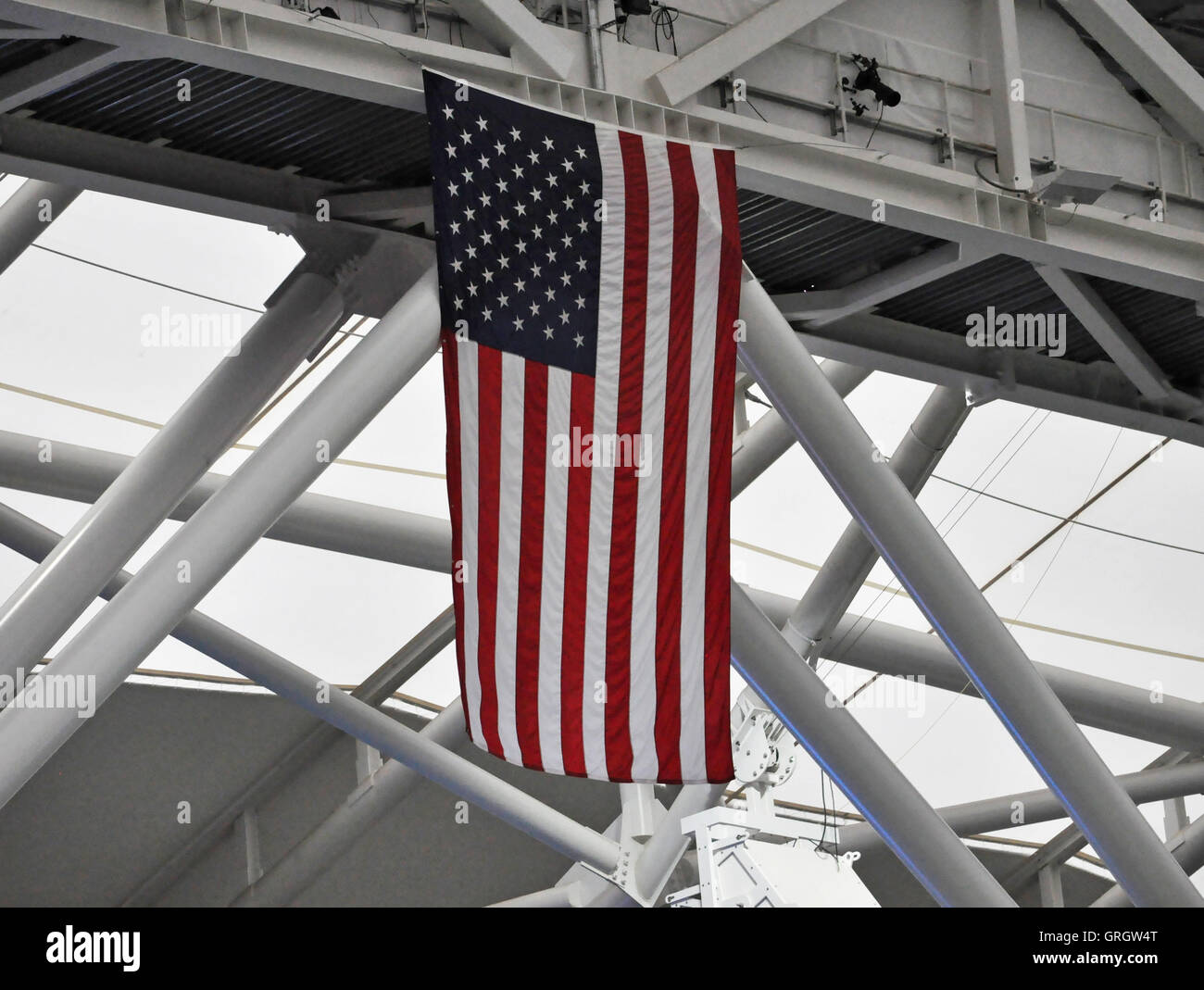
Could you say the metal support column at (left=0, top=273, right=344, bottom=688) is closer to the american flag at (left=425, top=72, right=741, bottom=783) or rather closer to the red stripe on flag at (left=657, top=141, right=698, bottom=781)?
the american flag at (left=425, top=72, right=741, bottom=783)

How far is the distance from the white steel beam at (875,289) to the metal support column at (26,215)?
21.3 feet

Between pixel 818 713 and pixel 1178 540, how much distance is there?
600 inches

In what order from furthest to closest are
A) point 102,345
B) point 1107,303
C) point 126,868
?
point 126,868
point 102,345
point 1107,303

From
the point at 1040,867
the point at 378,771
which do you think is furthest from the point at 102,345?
the point at 1040,867

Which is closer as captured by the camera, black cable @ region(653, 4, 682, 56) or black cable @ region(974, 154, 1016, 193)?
black cable @ region(653, 4, 682, 56)

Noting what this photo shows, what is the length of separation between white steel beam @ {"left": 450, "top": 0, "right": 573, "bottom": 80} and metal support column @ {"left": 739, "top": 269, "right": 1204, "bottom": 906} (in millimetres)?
2224

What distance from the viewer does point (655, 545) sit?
38.6 ft

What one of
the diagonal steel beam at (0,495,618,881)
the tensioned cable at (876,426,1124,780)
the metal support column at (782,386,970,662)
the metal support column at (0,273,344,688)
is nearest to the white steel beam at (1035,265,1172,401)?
the metal support column at (782,386,970,662)

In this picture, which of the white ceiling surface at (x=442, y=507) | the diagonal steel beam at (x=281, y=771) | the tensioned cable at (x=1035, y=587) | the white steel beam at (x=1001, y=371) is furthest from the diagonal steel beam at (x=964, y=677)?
the diagonal steel beam at (x=281, y=771)

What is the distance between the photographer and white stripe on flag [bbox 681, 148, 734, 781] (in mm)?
11586

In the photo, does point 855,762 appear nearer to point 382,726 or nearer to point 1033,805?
point 382,726

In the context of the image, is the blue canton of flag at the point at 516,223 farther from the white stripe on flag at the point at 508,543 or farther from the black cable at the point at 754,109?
the black cable at the point at 754,109
